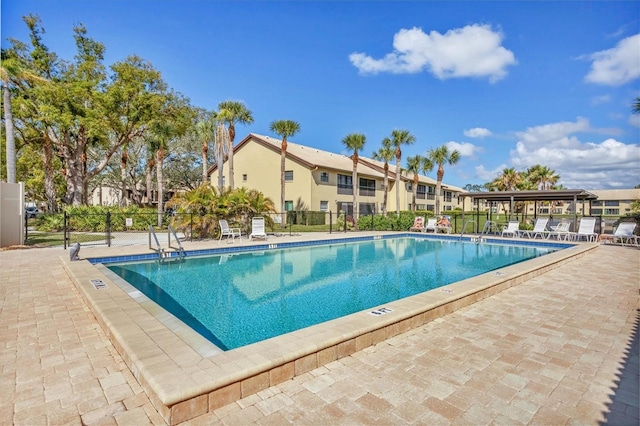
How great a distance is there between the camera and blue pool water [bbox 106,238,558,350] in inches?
207

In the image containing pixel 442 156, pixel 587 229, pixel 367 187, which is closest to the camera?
pixel 587 229

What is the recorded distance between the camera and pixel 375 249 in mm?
13523

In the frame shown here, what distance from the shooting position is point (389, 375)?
291 centimetres

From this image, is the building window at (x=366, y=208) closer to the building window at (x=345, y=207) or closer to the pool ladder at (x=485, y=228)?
the building window at (x=345, y=207)

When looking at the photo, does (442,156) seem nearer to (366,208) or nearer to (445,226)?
(366,208)

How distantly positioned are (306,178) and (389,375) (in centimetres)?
2354

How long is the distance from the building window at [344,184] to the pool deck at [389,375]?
2414 cm

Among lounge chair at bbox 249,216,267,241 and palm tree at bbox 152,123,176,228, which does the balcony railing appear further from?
lounge chair at bbox 249,216,267,241

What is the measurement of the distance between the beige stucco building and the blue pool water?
12.6m

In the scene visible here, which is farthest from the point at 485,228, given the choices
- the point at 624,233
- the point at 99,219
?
the point at 99,219

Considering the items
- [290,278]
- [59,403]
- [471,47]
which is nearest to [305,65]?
[471,47]

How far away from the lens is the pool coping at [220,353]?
2.39 meters

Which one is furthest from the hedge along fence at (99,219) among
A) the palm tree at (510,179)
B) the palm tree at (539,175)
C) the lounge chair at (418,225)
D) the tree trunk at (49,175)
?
the palm tree at (539,175)

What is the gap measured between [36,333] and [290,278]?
5044mm
